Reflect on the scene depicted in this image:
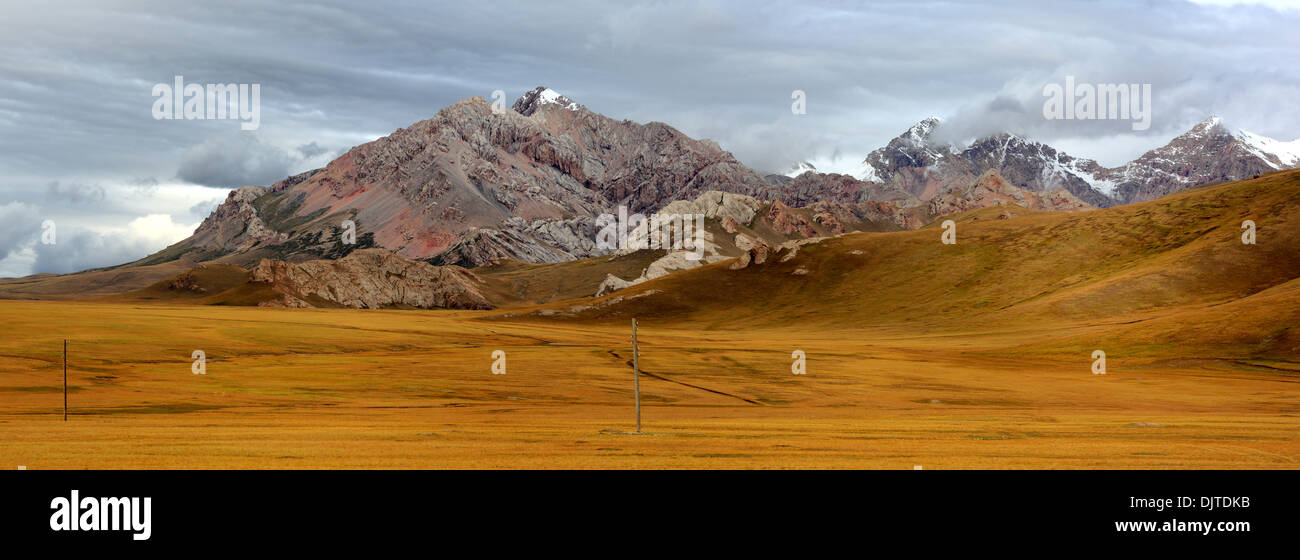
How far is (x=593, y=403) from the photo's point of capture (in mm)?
81938

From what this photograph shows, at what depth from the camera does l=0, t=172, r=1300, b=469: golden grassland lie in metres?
30.2

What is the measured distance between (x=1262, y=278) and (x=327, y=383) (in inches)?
7832

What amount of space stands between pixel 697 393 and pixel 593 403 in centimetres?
1412

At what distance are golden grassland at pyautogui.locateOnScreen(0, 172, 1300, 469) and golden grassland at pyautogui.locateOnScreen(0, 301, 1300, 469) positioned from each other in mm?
332

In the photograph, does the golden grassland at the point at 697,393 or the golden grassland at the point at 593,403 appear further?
the golden grassland at the point at 697,393

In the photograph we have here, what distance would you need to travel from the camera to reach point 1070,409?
74625 mm

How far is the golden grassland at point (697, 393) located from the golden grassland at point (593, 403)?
33cm

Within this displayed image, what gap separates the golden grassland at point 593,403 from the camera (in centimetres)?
2950

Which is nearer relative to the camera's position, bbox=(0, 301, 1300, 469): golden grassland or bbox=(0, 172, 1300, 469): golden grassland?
bbox=(0, 301, 1300, 469): golden grassland

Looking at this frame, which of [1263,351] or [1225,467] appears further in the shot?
[1263,351]

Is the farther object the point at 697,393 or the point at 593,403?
the point at 697,393
